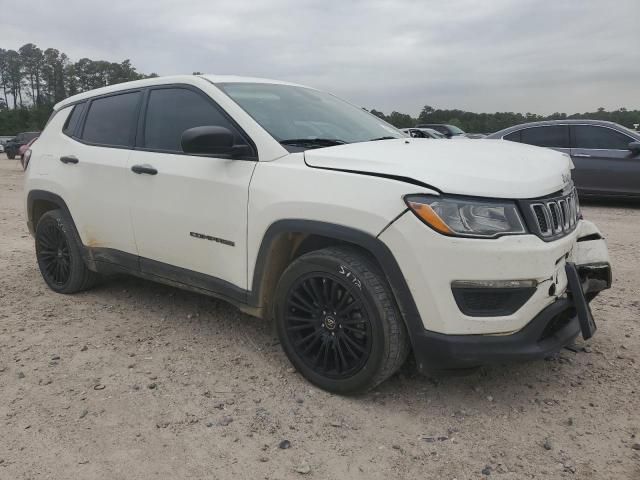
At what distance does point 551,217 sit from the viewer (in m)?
2.56

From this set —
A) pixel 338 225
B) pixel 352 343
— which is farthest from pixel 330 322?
pixel 338 225

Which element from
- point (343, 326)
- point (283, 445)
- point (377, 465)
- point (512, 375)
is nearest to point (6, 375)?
point (283, 445)

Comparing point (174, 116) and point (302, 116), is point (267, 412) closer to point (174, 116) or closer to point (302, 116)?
point (302, 116)

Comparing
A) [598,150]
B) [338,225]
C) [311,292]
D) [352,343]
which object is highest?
[598,150]

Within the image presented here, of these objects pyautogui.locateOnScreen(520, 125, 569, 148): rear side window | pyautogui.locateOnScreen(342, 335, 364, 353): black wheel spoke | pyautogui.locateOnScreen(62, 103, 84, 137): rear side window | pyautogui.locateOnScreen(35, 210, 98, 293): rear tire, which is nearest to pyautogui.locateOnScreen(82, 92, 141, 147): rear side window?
pyautogui.locateOnScreen(62, 103, 84, 137): rear side window

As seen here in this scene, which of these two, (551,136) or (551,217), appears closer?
(551,217)

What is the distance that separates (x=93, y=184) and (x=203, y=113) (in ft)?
3.91

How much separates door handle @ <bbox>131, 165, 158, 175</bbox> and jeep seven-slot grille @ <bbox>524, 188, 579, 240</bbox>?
2.30 metres

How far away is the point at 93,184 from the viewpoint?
4.06 metres

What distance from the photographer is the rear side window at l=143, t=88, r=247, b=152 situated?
341 centimetres

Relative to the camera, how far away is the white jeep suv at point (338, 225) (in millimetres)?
2424

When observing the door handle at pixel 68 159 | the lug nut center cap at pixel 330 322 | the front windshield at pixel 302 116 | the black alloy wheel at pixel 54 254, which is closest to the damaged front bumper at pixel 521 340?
the lug nut center cap at pixel 330 322

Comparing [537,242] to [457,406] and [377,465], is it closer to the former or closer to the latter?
[457,406]

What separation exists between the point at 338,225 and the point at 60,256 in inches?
118
